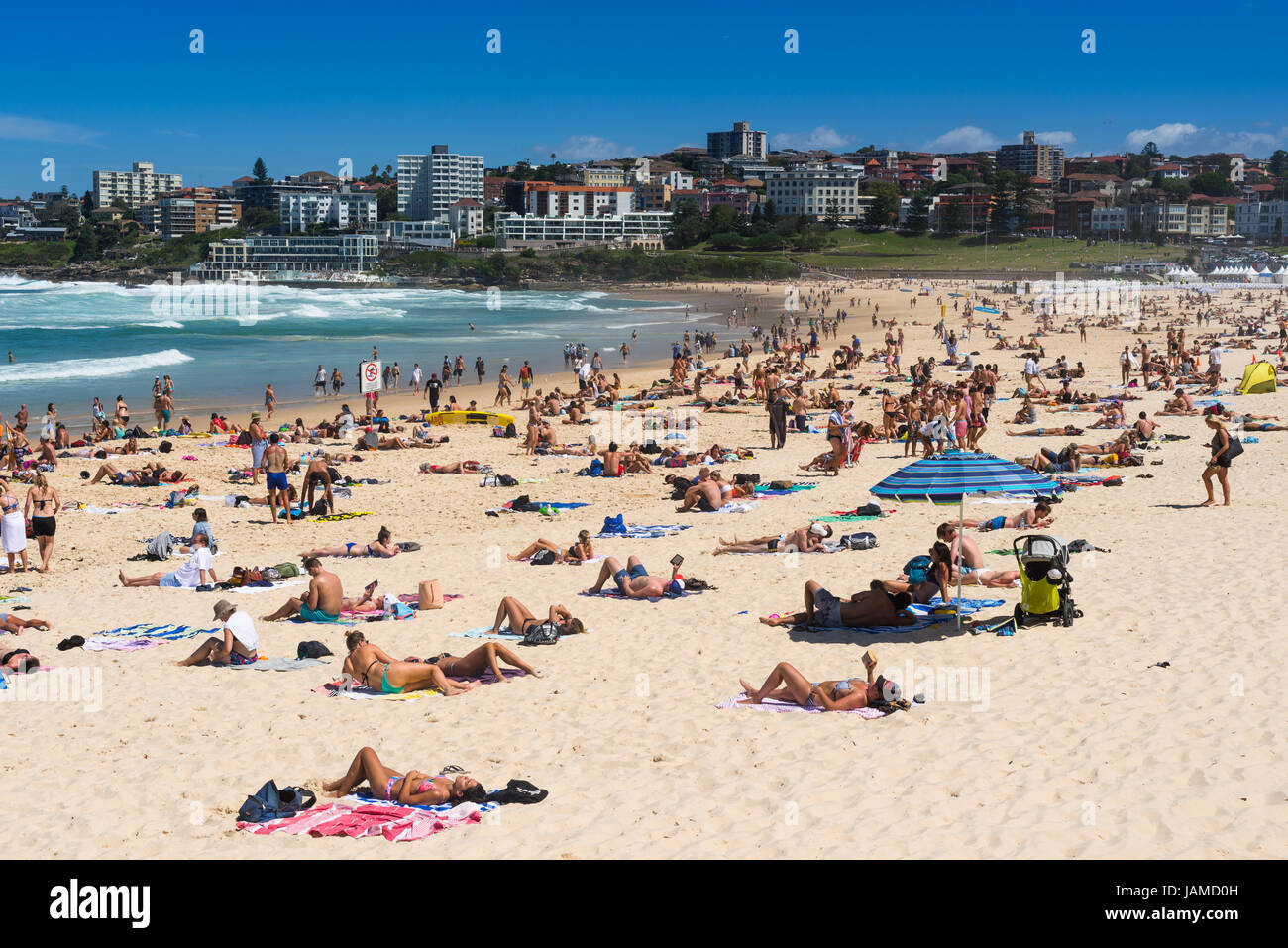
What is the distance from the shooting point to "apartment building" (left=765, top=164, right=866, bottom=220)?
5837 inches

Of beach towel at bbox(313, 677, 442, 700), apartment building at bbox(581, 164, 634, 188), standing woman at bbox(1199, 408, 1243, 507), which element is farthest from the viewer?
apartment building at bbox(581, 164, 634, 188)

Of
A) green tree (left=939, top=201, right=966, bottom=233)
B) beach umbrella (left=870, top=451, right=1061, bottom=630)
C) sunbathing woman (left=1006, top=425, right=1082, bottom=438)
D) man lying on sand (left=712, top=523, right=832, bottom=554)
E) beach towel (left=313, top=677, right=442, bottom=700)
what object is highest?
green tree (left=939, top=201, right=966, bottom=233)

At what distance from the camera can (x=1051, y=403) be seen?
22.2 m

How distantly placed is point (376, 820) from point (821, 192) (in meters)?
149

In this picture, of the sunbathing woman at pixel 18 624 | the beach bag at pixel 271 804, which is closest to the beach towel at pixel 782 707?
the beach bag at pixel 271 804

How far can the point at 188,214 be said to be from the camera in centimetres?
18225

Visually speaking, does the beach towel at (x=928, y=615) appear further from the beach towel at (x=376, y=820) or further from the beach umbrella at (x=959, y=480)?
the beach towel at (x=376, y=820)

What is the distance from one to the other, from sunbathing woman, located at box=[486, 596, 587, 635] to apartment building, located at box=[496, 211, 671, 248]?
140691 mm

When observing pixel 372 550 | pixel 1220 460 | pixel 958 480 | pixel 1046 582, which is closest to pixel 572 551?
pixel 372 550

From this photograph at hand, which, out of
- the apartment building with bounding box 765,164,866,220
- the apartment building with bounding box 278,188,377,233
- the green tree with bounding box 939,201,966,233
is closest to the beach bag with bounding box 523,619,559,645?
the green tree with bounding box 939,201,966,233

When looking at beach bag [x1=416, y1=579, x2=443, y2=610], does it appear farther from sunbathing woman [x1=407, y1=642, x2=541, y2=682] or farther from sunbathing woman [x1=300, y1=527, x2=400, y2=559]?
sunbathing woman [x1=300, y1=527, x2=400, y2=559]

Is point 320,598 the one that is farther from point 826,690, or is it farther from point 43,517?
point 826,690

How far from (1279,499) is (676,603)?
7.07 m
